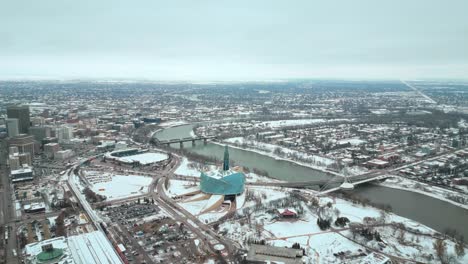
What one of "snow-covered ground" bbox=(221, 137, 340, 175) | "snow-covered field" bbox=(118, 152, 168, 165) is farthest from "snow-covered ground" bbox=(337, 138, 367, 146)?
"snow-covered field" bbox=(118, 152, 168, 165)

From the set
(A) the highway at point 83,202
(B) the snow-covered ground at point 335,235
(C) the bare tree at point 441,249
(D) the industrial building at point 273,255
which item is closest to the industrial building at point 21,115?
(A) the highway at point 83,202

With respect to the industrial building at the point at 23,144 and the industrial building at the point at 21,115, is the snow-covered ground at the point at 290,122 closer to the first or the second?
the industrial building at the point at 21,115

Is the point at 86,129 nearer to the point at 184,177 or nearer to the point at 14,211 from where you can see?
the point at 184,177

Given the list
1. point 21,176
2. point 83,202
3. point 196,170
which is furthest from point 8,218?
point 196,170

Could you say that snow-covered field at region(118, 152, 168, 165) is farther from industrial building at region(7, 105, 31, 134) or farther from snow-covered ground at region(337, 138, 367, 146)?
snow-covered ground at region(337, 138, 367, 146)

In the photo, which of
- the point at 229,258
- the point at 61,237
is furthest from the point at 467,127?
the point at 61,237

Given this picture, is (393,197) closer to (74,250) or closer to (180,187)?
(180,187)
